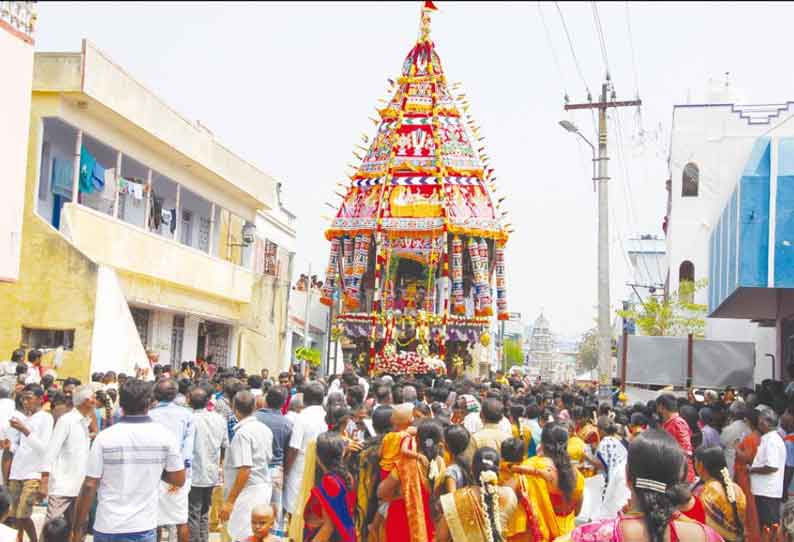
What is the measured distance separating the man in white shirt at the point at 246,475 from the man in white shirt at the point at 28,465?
193 cm

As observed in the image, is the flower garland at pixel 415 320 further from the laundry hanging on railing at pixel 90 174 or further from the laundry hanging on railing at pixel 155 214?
the laundry hanging on railing at pixel 90 174

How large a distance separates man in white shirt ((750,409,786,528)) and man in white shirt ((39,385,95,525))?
6037mm

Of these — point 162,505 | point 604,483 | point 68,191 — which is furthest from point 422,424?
point 68,191

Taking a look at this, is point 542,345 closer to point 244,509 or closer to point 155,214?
point 155,214

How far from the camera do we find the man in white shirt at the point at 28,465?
8.51 meters

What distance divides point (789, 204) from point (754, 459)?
10.1 feet

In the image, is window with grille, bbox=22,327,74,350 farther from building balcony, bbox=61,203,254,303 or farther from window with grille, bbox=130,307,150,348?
window with grille, bbox=130,307,150,348

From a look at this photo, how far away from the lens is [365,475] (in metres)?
6.93

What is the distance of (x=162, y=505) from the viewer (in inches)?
314

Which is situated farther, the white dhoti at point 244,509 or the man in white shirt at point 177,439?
the man in white shirt at point 177,439

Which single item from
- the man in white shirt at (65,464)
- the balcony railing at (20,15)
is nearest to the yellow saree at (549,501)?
the man in white shirt at (65,464)

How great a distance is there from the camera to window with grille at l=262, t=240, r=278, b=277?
35.2m

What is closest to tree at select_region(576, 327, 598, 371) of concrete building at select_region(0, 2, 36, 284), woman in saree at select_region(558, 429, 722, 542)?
concrete building at select_region(0, 2, 36, 284)

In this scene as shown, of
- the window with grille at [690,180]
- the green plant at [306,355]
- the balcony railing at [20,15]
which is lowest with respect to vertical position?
the green plant at [306,355]
